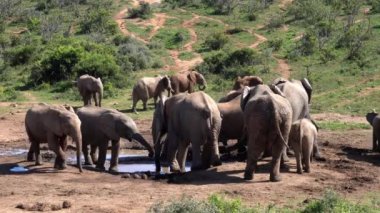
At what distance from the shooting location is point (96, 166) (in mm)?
14297

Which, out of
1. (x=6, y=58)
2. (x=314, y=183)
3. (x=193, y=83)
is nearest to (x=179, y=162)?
(x=314, y=183)

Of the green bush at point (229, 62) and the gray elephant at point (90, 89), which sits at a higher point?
the gray elephant at point (90, 89)

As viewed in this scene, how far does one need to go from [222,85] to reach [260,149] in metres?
15.0

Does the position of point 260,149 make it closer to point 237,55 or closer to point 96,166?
point 96,166

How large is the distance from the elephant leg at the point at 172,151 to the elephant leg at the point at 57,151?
6.79 ft

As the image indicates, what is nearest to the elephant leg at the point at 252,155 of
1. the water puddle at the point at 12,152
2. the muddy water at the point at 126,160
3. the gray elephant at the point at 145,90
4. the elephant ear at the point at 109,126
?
the muddy water at the point at 126,160

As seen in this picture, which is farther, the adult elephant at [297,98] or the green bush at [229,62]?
the green bush at [229,62]

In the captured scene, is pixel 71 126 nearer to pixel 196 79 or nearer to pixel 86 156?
pixel 86 156

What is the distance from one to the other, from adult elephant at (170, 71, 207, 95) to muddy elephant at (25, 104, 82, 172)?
1092cm

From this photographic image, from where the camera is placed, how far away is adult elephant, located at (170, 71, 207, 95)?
24.9 metres

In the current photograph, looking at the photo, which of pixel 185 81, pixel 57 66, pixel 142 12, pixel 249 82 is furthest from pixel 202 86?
pixel 142 12

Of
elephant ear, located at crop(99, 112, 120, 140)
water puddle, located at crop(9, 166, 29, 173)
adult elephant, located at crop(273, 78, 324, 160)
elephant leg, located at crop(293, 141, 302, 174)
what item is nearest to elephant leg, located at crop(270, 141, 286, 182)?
elephant leg, located at crop(293, 141, 302, 174)

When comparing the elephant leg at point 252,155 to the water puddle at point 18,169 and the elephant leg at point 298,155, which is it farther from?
the water puddle at point 18,169

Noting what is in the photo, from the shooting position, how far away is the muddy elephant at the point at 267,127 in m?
12.0
